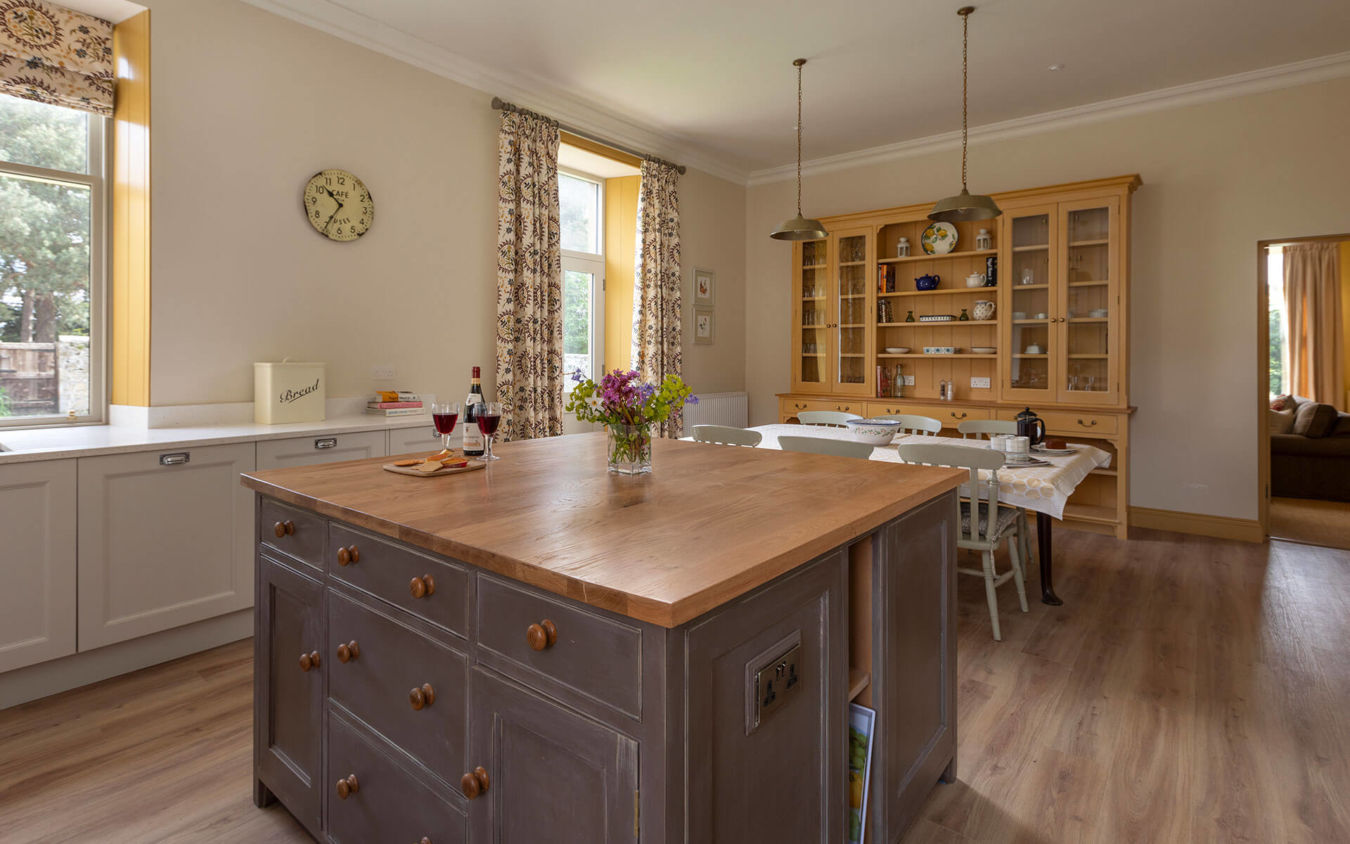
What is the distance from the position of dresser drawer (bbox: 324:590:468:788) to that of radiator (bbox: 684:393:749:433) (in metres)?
4.66

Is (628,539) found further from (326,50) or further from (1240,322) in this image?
(1240,322)

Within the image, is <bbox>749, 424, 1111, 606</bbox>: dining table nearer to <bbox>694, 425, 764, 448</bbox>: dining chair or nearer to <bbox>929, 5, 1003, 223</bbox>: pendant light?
<bbox>694, 425, 764, 448</bbox>: dining chair

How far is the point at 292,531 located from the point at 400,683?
51 cm

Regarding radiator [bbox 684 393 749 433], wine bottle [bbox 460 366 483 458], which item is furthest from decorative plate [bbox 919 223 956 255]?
wine bottle [bbox 460 366 483 458]

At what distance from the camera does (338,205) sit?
3676 mm

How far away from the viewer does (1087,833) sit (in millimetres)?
1760

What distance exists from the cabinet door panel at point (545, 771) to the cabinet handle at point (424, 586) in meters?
0.18

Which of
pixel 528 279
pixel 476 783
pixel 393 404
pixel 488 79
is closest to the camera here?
pixel 476 783

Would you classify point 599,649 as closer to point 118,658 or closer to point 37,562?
point 37,562

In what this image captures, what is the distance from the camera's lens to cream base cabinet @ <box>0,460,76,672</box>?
7.57 feet

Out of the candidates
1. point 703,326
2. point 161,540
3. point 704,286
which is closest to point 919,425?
point 703,326

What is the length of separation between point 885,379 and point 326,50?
451cm

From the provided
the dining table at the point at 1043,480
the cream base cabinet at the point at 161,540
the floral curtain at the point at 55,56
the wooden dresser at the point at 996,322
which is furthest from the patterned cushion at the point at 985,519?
the floral curtain at the point at 55,56

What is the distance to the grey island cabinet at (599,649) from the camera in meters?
0.96
